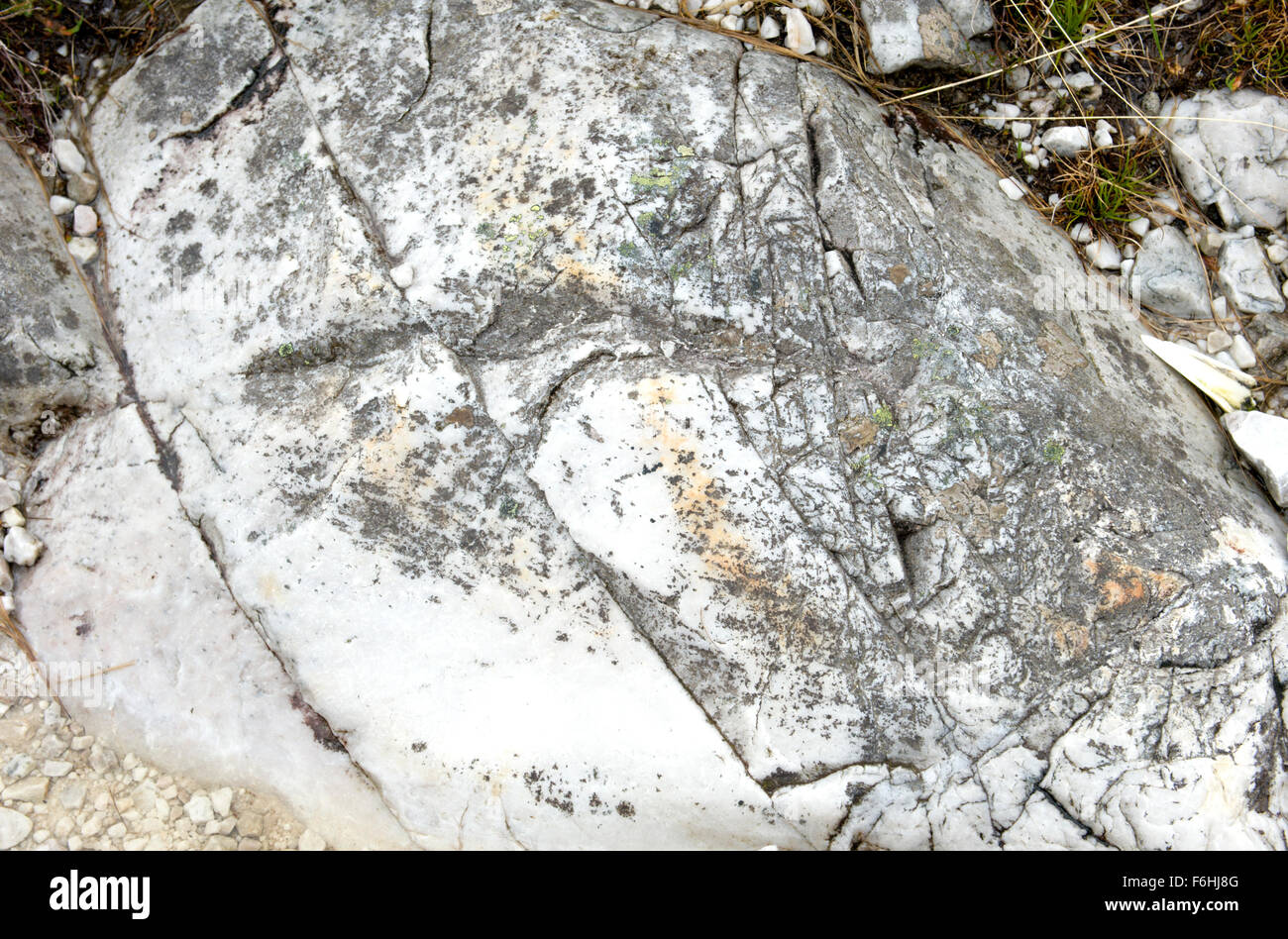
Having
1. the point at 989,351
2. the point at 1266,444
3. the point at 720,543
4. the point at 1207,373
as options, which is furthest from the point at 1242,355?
the point at 720,543

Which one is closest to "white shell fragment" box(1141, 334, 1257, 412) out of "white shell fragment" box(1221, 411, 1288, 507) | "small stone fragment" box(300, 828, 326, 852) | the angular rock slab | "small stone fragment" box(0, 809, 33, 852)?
"white shell fragment" box(1221, 411, 1288, 507)

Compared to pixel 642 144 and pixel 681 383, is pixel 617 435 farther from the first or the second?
pixel 642 144

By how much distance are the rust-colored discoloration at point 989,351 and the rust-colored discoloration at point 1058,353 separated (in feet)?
0.46

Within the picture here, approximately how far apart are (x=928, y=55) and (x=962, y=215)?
608mm

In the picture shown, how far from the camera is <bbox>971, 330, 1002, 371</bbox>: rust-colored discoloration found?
2154 mm

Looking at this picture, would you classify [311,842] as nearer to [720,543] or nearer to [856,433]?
[720,543]

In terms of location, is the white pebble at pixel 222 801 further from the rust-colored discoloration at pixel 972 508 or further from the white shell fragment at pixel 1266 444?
the white shell fragment at pixel 1266 444

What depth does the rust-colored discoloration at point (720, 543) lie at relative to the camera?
6.62 feet

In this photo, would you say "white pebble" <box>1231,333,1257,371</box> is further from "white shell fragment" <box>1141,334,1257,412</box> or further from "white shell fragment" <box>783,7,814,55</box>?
"white shell fragment" <box>783,7,814,55</box>

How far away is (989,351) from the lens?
85.4 inches

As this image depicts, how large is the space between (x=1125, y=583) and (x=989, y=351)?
0.67m

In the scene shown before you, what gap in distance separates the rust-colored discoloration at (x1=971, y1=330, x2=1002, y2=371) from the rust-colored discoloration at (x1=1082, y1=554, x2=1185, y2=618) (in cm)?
55
